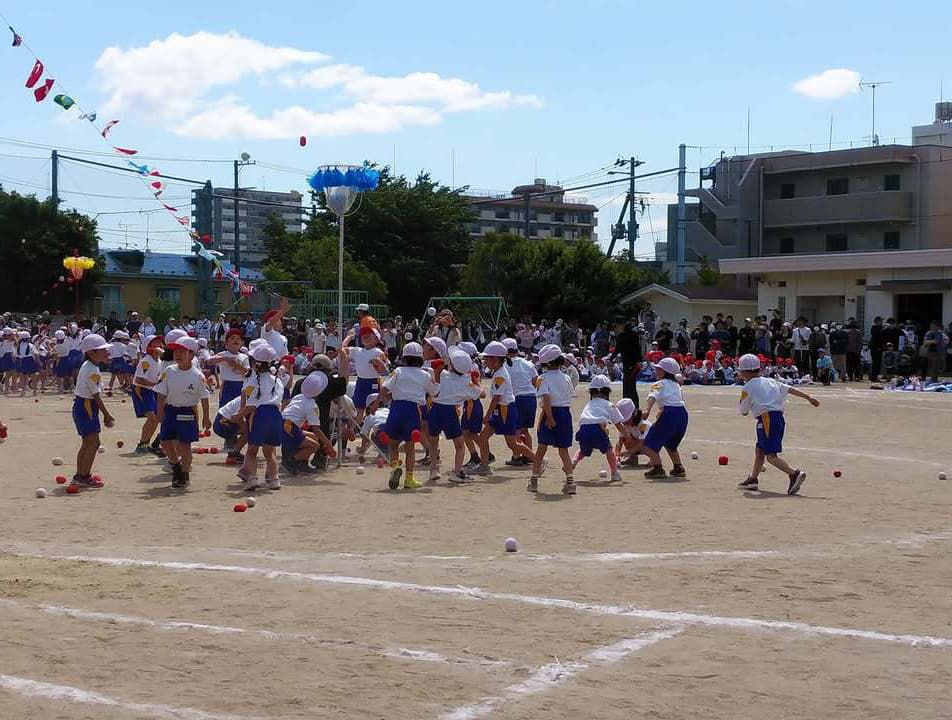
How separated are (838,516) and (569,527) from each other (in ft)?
8.53

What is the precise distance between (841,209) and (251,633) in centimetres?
4928

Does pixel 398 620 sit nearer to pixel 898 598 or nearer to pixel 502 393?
pixel 898 598

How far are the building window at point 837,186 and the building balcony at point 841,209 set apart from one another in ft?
1.33

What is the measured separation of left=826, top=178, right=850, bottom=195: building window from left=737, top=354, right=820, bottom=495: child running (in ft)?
138

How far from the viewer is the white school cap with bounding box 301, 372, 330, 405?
1354cm

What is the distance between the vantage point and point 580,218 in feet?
447

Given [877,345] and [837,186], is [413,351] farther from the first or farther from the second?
[837,186]

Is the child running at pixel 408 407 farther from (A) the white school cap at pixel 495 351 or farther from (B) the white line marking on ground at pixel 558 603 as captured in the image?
(B) the white line marking on ground at pixel 558 603

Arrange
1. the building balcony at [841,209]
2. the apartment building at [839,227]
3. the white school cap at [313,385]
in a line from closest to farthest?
the white school cap at [313,385]
the apartment building at [839,227]
the building balcony at [841,209]

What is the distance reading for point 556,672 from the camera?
19.6 feet

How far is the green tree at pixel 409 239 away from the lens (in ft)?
195

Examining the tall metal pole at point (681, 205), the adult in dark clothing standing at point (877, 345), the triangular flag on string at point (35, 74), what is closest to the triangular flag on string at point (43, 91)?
the triangular flag on string at point (35, 74)

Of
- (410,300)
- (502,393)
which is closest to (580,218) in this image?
(410,300)

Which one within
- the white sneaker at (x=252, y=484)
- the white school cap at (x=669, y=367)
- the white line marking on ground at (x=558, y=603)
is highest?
the white school cap at (x=669, y=367)
